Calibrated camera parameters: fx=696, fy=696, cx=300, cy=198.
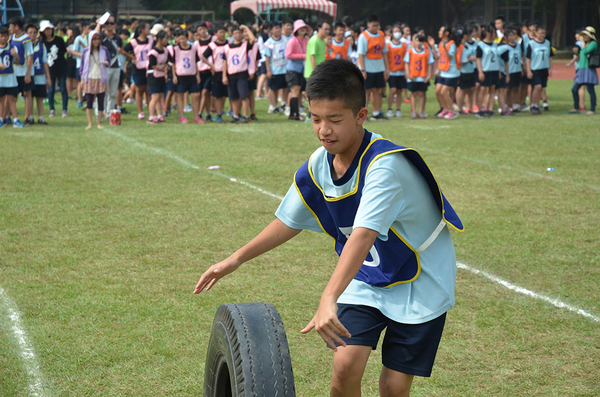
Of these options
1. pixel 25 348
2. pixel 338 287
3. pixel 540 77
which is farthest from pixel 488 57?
pixel 338 287

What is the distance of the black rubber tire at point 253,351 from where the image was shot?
247cm

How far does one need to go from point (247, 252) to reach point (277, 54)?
47.0ft

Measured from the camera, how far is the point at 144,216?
7176mm

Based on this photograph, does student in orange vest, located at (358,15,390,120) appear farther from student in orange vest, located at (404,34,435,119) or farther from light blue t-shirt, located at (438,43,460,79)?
light blue t-shirt, located at (438,43,460,79)

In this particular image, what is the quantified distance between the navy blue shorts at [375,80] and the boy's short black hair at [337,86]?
13108 millimetres

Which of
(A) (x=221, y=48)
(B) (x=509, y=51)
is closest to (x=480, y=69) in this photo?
(B) (x=509, y=51)

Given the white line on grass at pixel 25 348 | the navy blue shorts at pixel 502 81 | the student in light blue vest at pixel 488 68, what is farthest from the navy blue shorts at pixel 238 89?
the white line on grass at pixel 25 348

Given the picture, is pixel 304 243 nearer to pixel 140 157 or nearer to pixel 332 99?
pixel 332 99

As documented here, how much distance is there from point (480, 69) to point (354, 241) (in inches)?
582

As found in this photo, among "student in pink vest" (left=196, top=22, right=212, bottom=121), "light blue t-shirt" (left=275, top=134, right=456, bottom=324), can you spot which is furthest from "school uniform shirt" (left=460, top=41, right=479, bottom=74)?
"light blue t-shirt" (left=275, top=134, right=456, bottom=324)

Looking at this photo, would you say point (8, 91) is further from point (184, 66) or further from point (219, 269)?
point (219, 269)

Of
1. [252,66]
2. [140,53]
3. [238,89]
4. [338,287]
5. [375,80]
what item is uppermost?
[140,53]

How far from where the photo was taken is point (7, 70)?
13.5m

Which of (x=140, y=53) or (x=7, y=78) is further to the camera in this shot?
(x=140, y=53)
